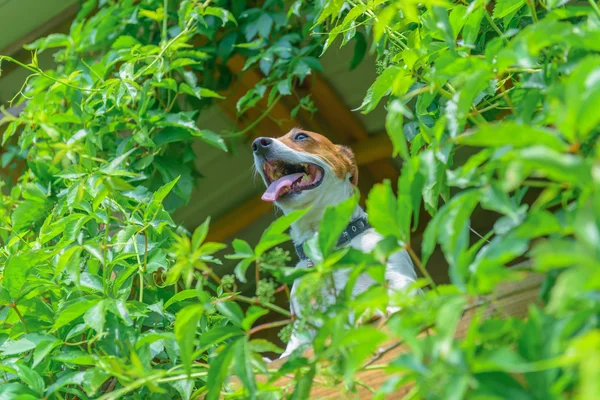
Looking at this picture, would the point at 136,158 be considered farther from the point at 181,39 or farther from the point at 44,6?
the point at 44,6

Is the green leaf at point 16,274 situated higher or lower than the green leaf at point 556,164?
lower

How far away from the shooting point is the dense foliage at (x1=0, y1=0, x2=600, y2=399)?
632mm

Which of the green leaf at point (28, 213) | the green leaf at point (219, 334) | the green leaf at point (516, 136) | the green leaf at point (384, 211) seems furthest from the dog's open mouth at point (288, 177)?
the green leaf at point (516, 136)

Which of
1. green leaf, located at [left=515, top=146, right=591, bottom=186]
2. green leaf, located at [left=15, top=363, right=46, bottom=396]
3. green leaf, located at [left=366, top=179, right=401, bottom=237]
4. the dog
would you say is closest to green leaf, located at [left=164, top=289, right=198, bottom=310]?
green leaf, located at [left=15, top=363, right=46, bottom=396]

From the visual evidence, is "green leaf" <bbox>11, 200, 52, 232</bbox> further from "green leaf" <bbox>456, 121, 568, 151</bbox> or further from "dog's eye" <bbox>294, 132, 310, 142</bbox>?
"green leaf" <bbox>456, 121, 568, 151</bbox>

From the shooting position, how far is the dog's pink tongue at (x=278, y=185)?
71.2 inches

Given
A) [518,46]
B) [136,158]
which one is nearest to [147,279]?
[136,158]

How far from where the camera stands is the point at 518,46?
2.68ft

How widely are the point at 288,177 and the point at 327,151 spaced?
5.6 inches

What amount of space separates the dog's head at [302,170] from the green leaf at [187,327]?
932 millimetres

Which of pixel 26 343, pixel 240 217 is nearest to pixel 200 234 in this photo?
pixel 26 343

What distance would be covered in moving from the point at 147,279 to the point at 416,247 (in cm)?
260

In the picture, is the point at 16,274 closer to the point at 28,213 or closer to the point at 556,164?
the point at 28,213

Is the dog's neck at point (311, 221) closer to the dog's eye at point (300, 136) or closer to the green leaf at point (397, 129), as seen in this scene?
the dog's eye at point (300, 136)
